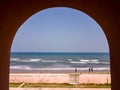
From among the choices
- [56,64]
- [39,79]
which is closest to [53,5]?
[39,79]

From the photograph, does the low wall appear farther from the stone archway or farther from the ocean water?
the ocean water

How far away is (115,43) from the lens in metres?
4.05

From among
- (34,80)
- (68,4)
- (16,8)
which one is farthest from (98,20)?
(34,80)

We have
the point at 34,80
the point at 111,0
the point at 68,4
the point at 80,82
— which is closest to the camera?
the point at 111,0

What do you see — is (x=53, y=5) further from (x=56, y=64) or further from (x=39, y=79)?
(x=56, y=64)

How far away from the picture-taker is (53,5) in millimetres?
4559

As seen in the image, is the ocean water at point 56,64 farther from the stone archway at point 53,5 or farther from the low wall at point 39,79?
the stone archway at point 53,5

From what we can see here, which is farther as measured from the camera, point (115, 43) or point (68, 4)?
point (68, 4)

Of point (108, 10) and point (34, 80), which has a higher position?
point (108, 10)

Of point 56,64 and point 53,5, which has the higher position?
point 53,5

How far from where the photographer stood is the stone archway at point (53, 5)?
152 inches

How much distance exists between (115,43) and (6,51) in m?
1.79

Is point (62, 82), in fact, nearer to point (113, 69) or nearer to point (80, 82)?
point (80, 82)

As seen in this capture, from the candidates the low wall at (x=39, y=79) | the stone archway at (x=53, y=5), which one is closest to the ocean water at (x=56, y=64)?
the low wall at (x=39, y=79)
